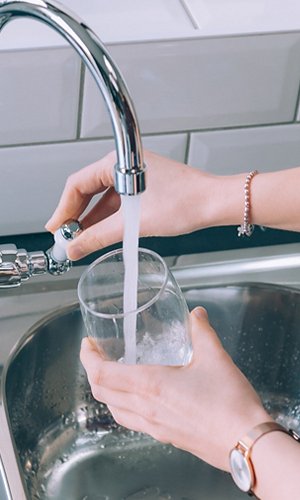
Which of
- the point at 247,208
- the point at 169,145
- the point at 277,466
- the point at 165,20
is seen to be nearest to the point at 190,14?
the point at 165,20

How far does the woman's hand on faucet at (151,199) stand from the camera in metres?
0.76

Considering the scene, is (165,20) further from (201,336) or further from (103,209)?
(201,336)

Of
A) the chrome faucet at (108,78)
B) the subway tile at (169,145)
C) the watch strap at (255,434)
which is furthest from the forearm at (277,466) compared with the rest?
the subway tile at (169,145)

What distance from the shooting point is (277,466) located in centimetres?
60

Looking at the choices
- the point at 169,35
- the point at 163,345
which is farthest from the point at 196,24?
the point at 163,345

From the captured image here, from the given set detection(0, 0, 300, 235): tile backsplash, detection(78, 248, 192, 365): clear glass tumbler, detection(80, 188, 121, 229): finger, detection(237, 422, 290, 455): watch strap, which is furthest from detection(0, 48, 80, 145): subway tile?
detection(237, 422, 290, 455): watch strap

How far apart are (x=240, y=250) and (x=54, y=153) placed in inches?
8.7

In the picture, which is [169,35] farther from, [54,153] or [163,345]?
[163,345]

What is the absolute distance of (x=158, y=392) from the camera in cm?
64

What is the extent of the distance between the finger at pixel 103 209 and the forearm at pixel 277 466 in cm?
28

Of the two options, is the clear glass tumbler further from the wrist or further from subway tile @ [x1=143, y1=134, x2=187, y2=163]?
subway tile @ [x1=143, y1=134, x2=187, y2=163]

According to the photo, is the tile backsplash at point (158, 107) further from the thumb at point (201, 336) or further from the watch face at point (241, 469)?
the watch face at point (241, 469)

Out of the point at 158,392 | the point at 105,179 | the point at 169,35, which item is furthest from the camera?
the point at 169,35

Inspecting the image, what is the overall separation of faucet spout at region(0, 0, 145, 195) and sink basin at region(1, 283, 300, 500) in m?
0.34
